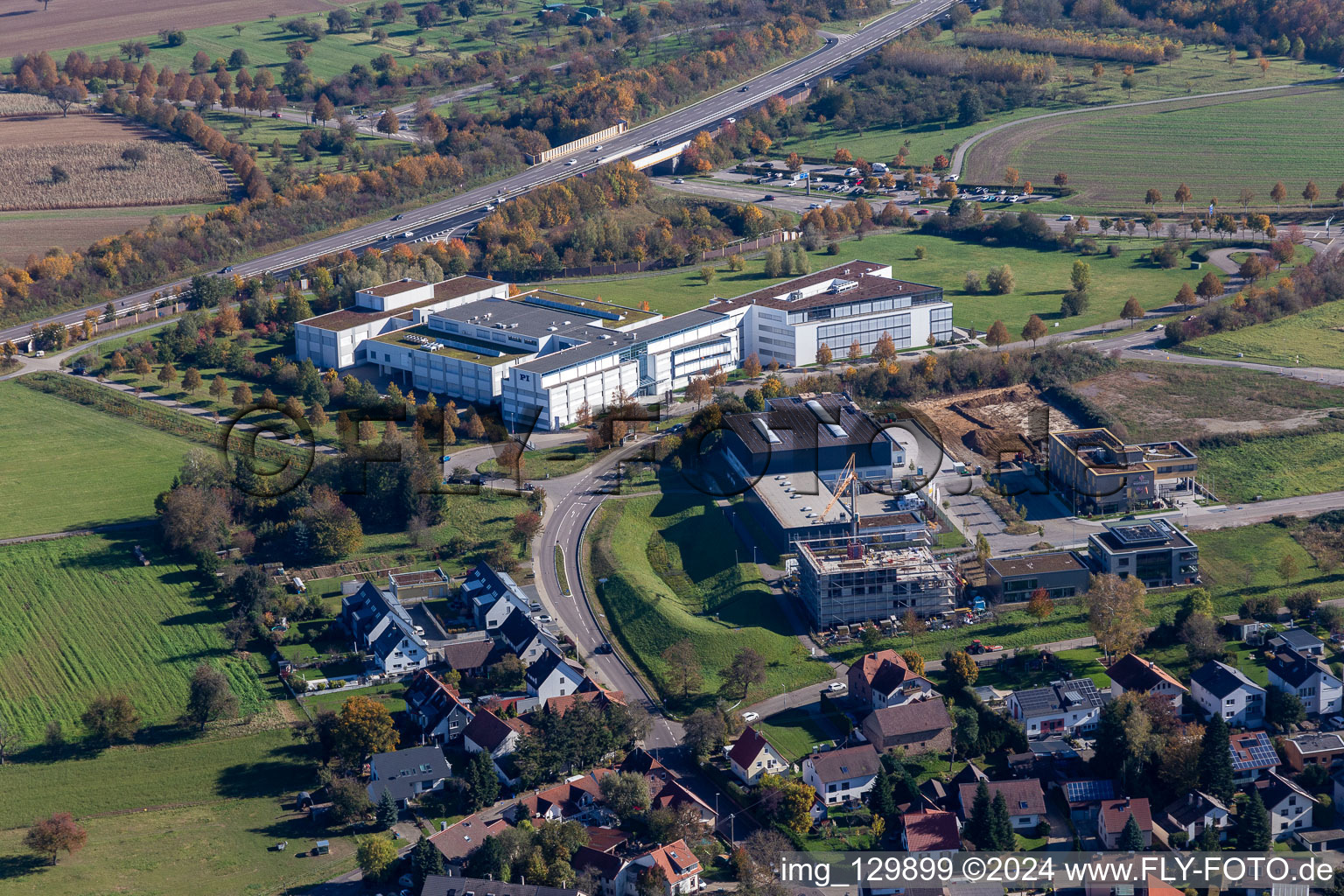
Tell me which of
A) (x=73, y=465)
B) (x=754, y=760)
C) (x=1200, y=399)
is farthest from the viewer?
(x=1200, y=399)

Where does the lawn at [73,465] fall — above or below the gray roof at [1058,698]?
above

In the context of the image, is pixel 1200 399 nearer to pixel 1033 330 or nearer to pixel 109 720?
pixel 1033 330

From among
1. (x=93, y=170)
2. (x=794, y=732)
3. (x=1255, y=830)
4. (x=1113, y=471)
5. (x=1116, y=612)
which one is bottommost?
(x=794, y=732)

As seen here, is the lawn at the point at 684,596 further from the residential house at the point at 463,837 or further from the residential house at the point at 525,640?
the residential house at the point at 463,837

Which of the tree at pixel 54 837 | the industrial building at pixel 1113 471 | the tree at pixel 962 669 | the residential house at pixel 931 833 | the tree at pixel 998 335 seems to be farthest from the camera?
the tree at pixel 998 335

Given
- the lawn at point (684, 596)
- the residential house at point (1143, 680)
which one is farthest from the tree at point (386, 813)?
the residential house at point (1143, 680)

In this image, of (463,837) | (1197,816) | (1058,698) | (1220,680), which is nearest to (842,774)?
(1058,698)

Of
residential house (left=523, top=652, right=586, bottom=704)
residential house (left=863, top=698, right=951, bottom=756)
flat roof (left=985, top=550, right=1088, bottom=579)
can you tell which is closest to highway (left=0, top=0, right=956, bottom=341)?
residential house (left=523, top=652, right=586, bottom=704)
